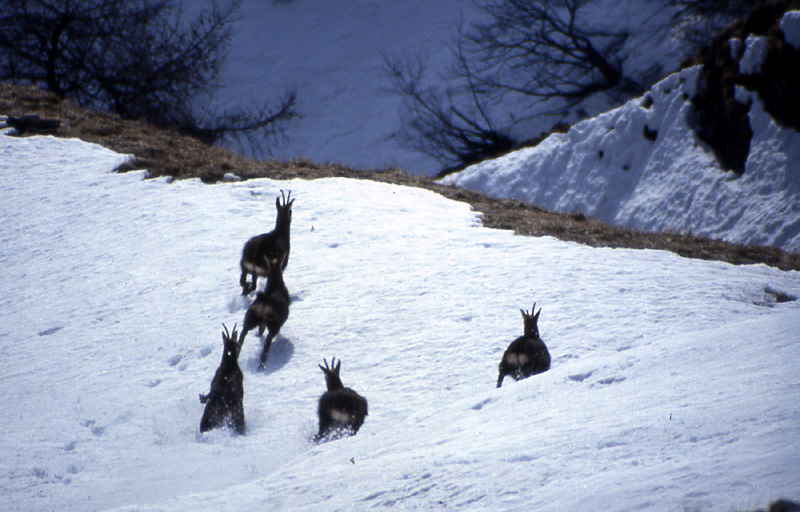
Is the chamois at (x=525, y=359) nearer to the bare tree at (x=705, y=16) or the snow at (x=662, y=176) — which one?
the snow at (x=662, y=176)

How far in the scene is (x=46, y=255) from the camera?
892cm

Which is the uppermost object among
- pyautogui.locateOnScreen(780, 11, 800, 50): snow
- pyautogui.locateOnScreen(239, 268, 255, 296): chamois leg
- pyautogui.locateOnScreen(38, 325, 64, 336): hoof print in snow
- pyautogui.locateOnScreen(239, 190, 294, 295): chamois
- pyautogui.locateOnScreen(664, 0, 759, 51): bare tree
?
pyautogui.locateOnScreen(664, 0, 759, 51): bare tree

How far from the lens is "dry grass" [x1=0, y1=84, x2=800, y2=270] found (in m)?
9.02

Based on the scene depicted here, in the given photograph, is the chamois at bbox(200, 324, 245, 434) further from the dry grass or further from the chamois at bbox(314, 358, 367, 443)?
the dry grass

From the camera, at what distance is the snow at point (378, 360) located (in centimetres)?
291

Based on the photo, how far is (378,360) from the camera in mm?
6066

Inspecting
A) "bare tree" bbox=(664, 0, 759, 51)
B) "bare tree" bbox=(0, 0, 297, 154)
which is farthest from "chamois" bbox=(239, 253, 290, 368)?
"bare tree" bbox=(0, 0, 297, 154)

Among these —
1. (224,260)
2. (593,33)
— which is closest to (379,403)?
(224,260)

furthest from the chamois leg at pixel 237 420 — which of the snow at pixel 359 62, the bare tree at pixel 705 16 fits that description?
the snow at pixel 359 62

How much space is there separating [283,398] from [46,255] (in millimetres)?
5070

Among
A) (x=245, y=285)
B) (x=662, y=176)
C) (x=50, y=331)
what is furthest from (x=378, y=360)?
(x=662, y=176)

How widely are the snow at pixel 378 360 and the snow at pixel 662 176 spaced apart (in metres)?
2.70

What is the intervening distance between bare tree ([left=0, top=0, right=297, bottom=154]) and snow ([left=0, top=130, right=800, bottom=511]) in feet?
26.4

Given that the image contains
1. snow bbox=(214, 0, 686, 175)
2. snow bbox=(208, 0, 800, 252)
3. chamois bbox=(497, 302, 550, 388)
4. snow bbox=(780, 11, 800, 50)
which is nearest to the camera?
chamois bbox=(497, 302, 550, 388)
